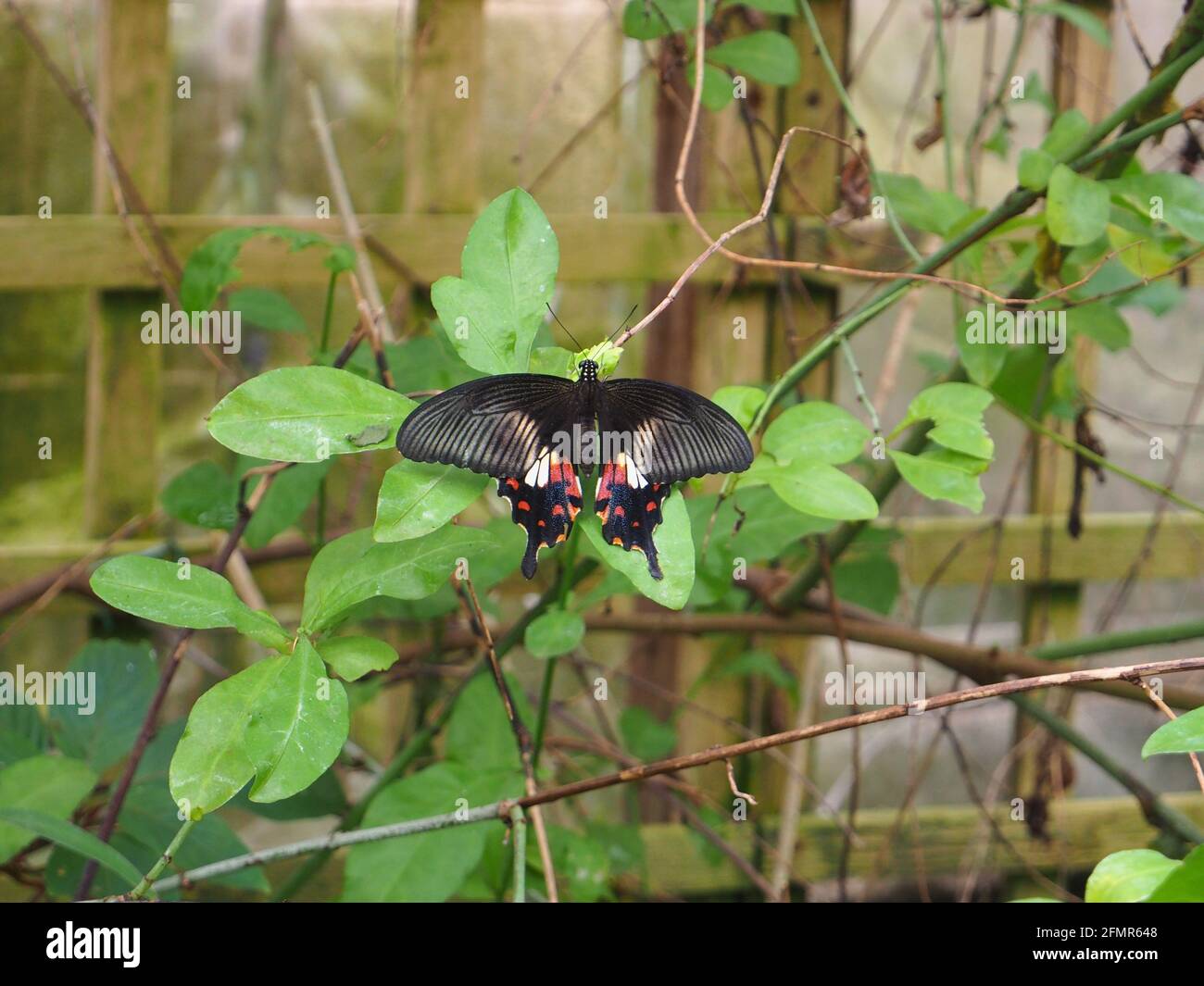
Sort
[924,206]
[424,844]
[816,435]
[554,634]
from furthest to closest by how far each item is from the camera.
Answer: [924,206]
[424,844]
[554,634]
[816,435]

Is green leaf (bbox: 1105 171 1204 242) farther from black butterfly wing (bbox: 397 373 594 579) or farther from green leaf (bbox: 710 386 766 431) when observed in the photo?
black butterfly wing (bbox: 397 373 594 579)

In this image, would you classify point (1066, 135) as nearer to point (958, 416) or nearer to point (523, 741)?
point (958, 416)

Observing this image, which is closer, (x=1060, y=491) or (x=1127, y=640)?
(x=1127, y=640)

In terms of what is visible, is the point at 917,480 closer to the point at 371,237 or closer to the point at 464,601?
the point at 464,601

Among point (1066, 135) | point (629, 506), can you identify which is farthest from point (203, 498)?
point (1066, 135)

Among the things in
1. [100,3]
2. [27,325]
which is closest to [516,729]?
[100,3]

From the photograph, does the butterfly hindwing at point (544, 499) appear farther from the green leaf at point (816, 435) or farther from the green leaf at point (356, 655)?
the green leaf at point (816, 435)
